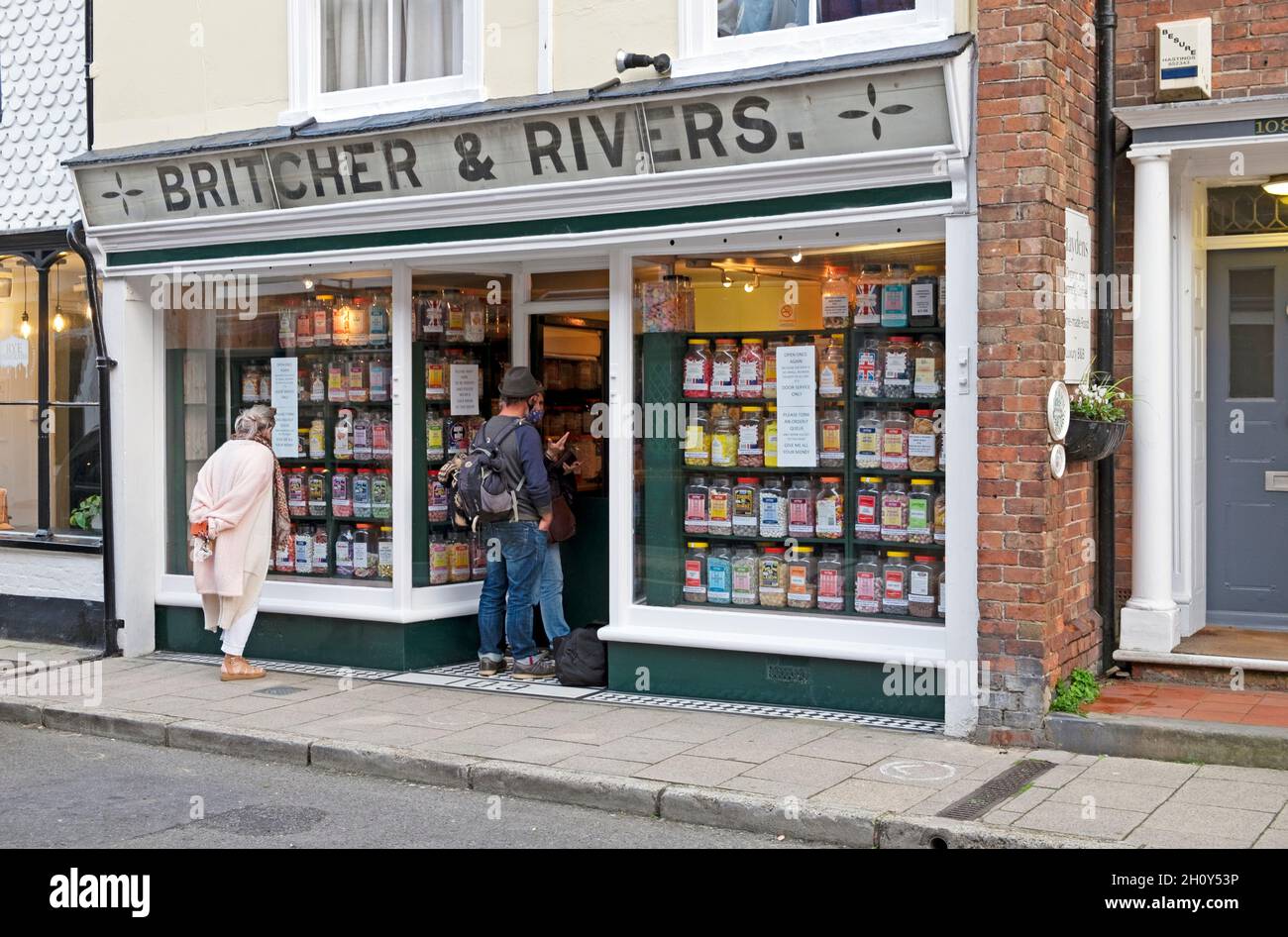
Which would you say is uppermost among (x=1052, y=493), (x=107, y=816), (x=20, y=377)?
(x=20, y=377)

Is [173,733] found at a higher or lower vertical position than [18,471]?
lower

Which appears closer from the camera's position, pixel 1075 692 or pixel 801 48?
pixel 1075 692

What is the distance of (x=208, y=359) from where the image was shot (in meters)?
11.6

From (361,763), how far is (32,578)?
17.0 feet

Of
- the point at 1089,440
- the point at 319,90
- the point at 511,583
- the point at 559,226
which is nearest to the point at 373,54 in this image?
the point at 319,90

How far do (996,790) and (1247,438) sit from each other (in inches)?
133

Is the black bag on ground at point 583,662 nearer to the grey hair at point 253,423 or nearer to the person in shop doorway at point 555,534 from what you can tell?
the person in shop doorway at point 555,534

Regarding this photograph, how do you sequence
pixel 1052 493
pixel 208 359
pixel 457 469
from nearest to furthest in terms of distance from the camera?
1. pixel 1052 493
2. pixel 457 469
3. pixel 208 359

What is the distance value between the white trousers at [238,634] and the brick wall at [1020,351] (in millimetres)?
5097

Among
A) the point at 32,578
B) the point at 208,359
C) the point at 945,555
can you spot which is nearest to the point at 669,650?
the point at 945,555

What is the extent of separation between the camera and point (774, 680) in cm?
895

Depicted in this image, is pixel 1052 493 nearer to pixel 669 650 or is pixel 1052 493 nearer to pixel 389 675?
pixel 669 650

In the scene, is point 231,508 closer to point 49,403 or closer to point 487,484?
point 487,484

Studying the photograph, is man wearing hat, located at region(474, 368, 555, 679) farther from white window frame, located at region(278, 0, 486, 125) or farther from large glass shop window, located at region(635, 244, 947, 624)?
white window frame, located at region(278, 0, 486, 125)
